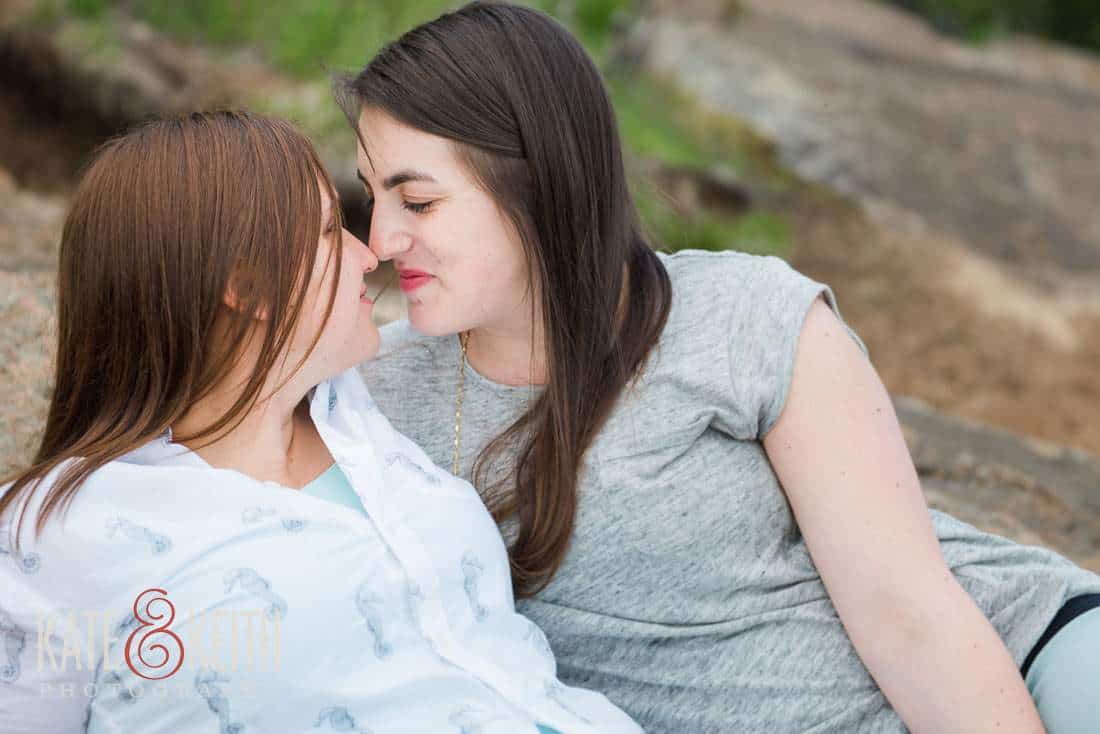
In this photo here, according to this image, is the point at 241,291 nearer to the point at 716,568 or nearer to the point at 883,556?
the point at 716,568

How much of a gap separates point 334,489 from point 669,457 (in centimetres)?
53

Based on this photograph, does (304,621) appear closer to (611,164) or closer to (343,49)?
(611,164)

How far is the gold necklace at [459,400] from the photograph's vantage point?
2.12 metres

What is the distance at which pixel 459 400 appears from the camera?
2174 mm

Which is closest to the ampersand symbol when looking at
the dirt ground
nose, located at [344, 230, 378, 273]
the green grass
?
nose, located at [344, 230, 378, 273]

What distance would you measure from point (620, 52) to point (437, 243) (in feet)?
25.4

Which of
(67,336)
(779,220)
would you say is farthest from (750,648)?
(779,220)

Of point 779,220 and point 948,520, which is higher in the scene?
point 948,520

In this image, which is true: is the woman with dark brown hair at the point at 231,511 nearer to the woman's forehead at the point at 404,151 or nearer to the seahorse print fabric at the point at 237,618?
the seahorse print fabric at the point at 237,618

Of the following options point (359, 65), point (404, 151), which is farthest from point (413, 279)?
point (359, 65)

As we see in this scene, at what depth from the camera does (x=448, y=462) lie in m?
2.13

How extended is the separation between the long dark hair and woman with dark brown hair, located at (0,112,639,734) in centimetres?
14

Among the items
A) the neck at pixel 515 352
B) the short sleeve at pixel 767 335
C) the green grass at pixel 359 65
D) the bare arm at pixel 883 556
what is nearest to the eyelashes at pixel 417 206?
the neck at pixel 515 352

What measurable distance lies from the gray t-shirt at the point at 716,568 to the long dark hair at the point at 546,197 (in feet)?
0.17
